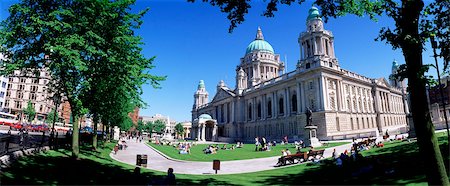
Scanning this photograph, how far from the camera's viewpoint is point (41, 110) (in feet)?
315

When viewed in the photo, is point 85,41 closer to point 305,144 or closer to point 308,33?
point 305,144

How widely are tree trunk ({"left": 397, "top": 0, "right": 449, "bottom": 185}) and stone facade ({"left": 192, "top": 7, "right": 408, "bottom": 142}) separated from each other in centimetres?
3686

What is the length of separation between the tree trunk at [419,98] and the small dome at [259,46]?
85192mm

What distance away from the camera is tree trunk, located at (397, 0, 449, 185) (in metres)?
9.38

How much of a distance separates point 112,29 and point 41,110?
97831 millimetres

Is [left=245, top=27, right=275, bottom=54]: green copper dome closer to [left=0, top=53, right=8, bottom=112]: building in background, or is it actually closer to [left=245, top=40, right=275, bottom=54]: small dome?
[left=245, top=40, right=275, bottom=54]: small dome

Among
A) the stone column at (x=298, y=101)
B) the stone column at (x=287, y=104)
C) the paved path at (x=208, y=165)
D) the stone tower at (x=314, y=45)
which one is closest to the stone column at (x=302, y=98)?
the stone column at (x=298, y=101)

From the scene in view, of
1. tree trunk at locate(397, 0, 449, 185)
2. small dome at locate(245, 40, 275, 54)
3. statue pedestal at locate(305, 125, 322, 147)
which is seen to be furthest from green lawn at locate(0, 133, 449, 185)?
small dome at locate(245, 40, 275, 54)

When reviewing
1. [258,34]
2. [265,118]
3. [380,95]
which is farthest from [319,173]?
[258,34]

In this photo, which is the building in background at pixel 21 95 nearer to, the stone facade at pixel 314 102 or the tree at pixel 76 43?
the stone facade at pixel 314 102

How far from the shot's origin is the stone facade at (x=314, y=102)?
5244 cm

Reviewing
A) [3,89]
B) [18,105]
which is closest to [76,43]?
[3,89]

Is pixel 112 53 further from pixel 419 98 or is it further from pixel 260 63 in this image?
pixel 260 63

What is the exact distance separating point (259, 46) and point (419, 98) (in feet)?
286
